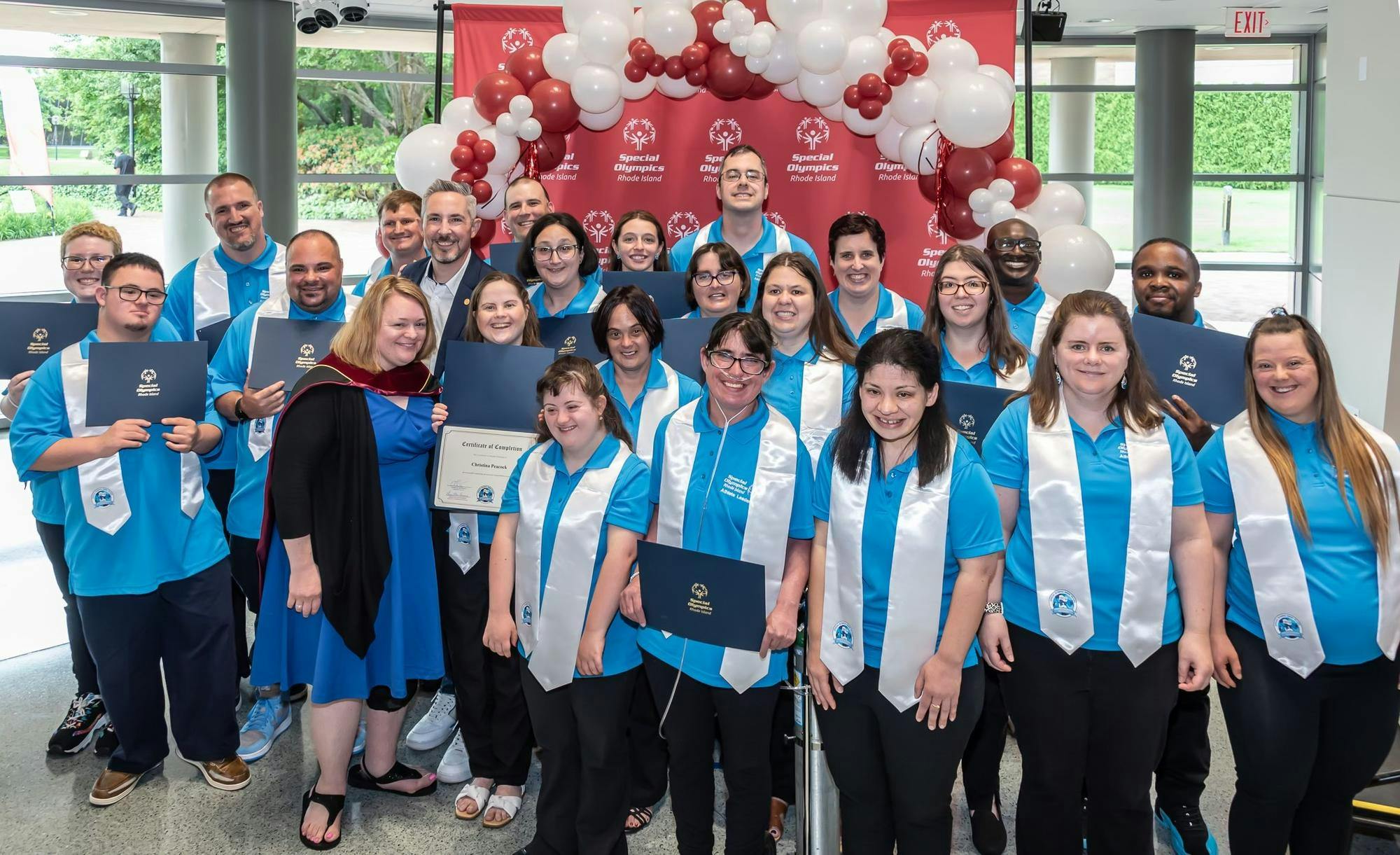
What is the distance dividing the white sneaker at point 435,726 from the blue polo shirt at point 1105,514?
2243 millimetres

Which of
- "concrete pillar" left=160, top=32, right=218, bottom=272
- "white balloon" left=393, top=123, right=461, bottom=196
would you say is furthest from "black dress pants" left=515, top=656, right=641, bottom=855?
"concrete pillar" left=160, top=32, right=218, bottom=272

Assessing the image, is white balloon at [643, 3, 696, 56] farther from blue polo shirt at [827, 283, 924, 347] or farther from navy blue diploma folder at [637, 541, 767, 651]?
navy blue diploma folder at [637, 541, 767, 651]

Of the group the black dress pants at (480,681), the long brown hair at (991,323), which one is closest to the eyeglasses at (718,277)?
the long brown hair at (991,323)

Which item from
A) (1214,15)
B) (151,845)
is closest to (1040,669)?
(151,845)

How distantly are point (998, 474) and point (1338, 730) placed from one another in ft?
3.28

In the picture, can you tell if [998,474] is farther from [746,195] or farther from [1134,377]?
[746,195]

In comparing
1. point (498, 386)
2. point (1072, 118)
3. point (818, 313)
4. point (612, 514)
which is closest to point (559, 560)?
point (612, 514)

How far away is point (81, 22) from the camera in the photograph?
951 centimetres

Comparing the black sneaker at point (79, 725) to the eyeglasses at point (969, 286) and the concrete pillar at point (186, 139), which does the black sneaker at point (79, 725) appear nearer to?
the eyeglasses at point (969, 286)

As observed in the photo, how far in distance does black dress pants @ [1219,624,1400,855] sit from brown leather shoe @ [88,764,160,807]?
3.34 meters

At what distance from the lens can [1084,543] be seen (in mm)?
2590

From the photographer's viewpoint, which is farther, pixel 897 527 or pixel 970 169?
pixel 970 169

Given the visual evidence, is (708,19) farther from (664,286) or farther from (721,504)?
(721,504)

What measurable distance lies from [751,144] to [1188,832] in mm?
4489
